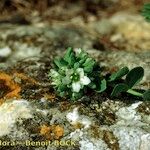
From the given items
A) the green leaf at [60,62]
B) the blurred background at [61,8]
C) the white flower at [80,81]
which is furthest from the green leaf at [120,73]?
the blurred background at [61,8]

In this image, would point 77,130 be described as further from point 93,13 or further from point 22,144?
point 93,13

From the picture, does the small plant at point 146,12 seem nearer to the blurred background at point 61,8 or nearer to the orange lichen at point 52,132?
the orange lichen at point 52,132

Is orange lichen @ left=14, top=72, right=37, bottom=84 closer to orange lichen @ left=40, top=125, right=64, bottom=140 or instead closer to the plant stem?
orange lichen @ left=40, top=125, right=64, bottom=140

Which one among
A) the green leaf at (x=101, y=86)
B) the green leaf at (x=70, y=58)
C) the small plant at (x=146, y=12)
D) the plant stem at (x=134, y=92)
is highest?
the small plant at (x=146, y=12)

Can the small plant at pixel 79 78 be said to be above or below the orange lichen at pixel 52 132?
above

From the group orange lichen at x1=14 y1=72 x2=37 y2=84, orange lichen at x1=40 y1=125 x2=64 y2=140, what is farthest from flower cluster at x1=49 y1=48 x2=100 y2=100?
orange lichen at x1=14 y1=72 x2=37 y2=84

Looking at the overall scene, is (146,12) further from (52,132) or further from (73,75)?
(52,132)

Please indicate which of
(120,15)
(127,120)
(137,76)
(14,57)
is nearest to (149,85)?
(137,76)
